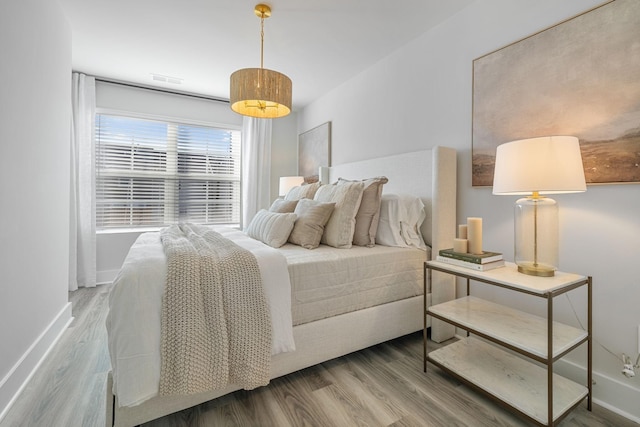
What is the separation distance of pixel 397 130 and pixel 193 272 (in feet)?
7.32

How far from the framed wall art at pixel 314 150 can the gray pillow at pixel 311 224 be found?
171 cm

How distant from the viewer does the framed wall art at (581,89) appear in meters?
1.36

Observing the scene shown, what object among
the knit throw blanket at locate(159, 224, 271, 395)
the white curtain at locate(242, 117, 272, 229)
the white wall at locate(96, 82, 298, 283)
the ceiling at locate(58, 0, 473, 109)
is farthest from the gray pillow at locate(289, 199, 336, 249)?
the white wall at locate(96, 82, 298, 283)

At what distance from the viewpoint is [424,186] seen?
7.32ft

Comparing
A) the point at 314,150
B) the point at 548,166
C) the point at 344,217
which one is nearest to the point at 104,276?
the point at 314,150

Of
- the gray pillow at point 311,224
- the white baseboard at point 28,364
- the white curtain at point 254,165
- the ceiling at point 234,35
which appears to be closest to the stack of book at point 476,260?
the gray pillow at point 311,224

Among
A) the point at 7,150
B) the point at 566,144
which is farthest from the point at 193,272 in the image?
the point at 566,144

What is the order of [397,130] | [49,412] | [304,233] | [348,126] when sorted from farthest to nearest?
[348,126] < [397,130] < [304,233] < [49,412]

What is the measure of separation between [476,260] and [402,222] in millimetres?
682

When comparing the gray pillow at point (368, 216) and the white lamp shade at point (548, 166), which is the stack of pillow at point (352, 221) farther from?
the white lamp shade at point (548, 166)

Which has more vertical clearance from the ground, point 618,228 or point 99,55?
point 99,55

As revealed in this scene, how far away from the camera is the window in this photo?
3.57 metres

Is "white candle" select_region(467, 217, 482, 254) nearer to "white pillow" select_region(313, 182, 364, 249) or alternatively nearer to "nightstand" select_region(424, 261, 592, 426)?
"nightstand" select_region(424, 261, 592, 426)

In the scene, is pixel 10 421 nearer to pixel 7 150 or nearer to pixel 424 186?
pixel 7 150
